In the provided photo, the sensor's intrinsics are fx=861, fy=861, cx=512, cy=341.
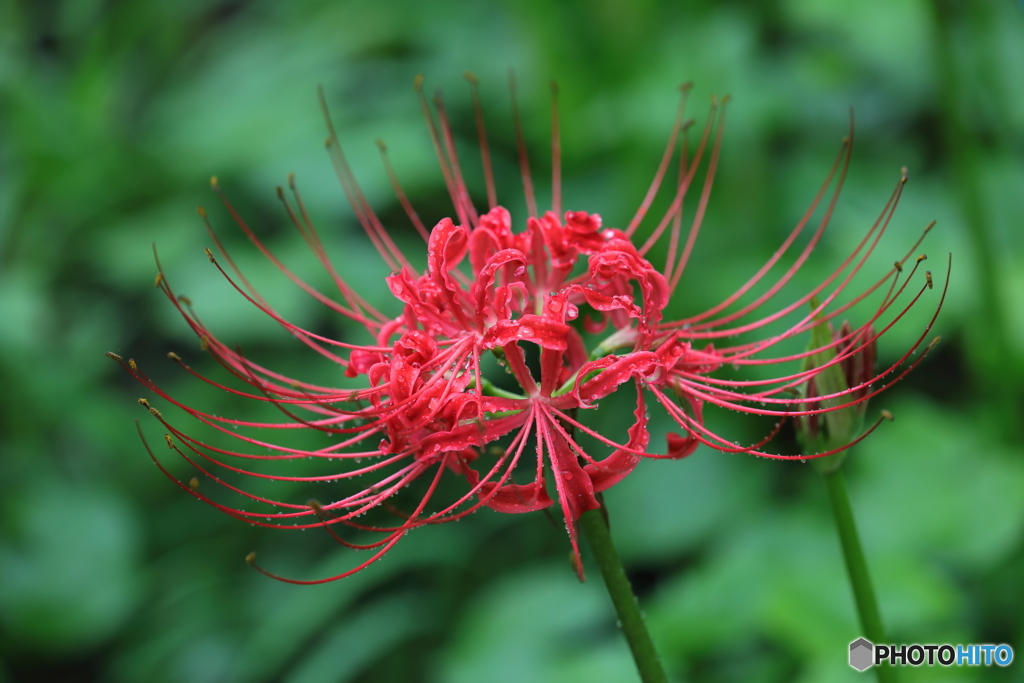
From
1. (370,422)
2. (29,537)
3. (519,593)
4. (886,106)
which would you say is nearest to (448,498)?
(519,593)

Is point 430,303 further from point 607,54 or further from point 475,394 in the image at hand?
point 607,54


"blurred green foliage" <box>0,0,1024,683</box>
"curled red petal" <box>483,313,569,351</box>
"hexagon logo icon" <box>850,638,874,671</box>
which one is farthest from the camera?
"blurred green foliage" <box>0,0,1024,683</box>

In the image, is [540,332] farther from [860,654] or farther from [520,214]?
[520,214]

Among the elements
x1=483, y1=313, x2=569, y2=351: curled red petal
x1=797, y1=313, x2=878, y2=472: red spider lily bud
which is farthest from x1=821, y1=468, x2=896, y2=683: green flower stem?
x1=483, y1=313, x2=569, y2=351: curled red petal

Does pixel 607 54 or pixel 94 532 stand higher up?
pixel 607 54

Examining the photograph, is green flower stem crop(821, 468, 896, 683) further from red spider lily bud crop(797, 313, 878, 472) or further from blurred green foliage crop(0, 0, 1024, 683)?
blurred green foliage crop(0, 0, 1024, 683)
